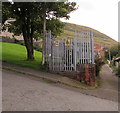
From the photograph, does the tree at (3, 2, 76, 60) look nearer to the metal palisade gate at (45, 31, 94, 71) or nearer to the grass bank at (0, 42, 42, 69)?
the grass bank at (0, 42, 42, 69)

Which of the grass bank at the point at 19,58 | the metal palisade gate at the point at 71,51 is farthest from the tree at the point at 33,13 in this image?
the metal palisade gate at the point at 71,51

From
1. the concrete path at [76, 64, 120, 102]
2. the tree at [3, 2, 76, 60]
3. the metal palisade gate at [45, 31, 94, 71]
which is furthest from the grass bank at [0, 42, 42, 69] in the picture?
the concrete path at [76, 64, 120, 102]

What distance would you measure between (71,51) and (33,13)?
4.75 m

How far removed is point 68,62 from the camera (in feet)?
35.9

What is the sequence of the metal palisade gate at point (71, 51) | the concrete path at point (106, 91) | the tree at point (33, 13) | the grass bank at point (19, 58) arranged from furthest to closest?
the grass bank at point (19, 58), the tree at point (33, 13), the metal palisade gate at point (71, 51), the concrete path at point (106, 91)

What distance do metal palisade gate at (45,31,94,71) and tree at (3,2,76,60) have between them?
172cm

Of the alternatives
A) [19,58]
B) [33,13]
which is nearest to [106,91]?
[33,13]

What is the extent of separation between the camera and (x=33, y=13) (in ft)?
44.5

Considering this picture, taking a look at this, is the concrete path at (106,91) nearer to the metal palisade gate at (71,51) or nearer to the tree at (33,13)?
the metal palisade gate at (71,51)

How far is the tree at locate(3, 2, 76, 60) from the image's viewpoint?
12206 millimetres

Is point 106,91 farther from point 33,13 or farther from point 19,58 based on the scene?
point 19,58

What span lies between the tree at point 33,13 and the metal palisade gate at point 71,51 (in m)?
1.72

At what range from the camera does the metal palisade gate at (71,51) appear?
10836 mm

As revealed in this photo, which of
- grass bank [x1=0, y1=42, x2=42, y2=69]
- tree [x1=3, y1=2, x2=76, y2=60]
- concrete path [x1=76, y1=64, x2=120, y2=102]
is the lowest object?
concrete path [x1=76, y1=64, x2=120, y2=102]
